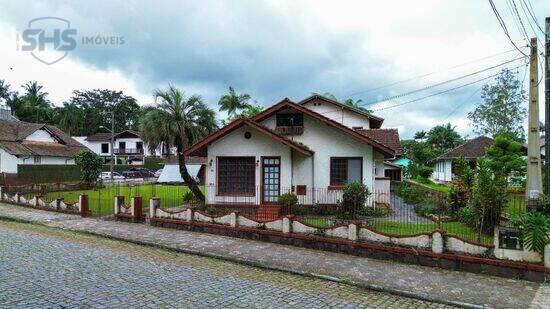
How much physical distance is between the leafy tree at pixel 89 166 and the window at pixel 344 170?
848 inches

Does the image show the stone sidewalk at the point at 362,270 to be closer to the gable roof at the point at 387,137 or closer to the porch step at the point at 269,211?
the porch step at the point at 269,211

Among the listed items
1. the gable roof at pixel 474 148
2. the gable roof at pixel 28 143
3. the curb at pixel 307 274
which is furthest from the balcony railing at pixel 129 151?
the curb at pixel 307 274

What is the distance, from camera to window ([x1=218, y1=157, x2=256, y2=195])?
17.3 meters

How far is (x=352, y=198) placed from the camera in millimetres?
15500

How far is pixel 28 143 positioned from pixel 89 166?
14.1 m

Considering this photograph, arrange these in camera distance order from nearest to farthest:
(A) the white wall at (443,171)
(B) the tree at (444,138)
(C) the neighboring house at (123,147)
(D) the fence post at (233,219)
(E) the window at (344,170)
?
(D) the fence post at (233,219), (E) the window at (344,170), (A) the white wall at (443,171), (B) the tree at (444,138), (C) the neighboring house at (123,147)

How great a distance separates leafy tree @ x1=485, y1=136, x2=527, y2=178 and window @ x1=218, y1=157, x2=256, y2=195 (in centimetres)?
1922

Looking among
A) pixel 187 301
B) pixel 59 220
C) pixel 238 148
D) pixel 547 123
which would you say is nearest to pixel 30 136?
pixel 59 220

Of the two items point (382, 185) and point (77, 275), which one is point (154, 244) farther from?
point (382, 185)

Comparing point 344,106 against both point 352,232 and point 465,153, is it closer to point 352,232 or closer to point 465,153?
point 465,153

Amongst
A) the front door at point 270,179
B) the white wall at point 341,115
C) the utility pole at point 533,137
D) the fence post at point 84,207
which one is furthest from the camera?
the white wall at point 341,115

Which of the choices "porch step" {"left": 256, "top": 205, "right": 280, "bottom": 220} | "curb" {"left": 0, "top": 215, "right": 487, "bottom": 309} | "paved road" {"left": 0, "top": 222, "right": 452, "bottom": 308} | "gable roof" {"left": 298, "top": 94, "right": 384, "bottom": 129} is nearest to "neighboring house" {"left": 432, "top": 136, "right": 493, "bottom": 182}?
"gable roof" {"left": 298, "top": 94, "right": 384, "bottom": 129}

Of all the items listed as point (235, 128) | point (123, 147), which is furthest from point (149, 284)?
point (123, 147)

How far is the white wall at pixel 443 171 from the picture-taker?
131 feet
